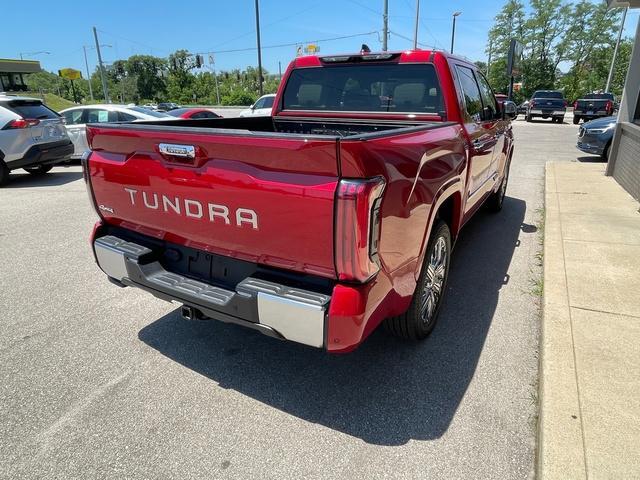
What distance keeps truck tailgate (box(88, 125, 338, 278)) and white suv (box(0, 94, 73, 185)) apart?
7.39m

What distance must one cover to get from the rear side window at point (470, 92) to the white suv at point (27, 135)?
334 inches

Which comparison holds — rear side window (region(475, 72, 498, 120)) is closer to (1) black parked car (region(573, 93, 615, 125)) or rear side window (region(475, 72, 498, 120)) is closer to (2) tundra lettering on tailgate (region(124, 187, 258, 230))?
(2) tundra lettering on tailgate (region(124, 187, 258, 230))

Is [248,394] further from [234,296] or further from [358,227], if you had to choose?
[358,227]

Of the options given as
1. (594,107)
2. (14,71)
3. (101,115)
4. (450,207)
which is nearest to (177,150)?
(450,207)

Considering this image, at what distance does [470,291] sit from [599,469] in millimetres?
2132

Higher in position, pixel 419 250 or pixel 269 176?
pixel 269 176

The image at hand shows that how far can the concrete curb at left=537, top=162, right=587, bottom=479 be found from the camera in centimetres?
204

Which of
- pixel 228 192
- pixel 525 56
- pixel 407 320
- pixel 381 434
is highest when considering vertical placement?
pixel 525 56

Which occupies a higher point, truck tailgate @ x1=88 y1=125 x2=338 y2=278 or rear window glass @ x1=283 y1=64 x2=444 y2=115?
rear window glass @ x1=283 y1=64 x2=444 y2=115

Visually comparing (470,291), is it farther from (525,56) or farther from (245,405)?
(525,56)

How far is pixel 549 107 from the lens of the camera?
25.1 m

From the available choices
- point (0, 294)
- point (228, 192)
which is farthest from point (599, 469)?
point (0, 294)

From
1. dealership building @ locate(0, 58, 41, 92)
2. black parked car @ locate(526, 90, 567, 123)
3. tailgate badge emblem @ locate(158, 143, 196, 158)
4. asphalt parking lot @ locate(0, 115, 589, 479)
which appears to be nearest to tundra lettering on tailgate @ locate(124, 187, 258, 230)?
tailgate badge emblem @ locate(158, 143, 196, 158)

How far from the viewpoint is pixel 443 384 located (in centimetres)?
274
